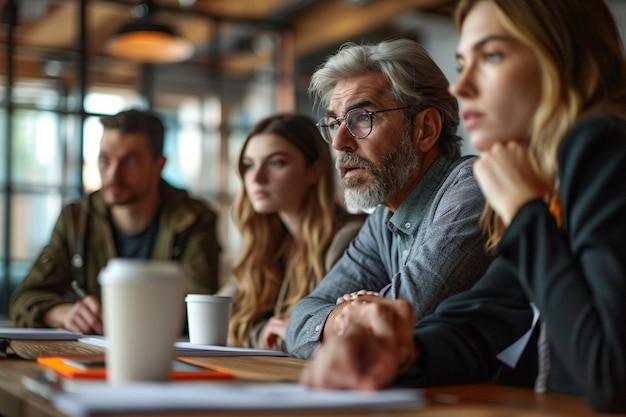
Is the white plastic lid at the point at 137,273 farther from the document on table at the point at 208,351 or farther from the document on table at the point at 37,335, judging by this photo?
the document on table at the point at 37,335

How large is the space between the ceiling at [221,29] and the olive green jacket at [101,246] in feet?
11.6

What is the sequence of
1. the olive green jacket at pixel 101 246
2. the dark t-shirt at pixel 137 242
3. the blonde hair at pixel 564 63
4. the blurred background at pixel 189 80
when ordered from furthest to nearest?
the blurred background at pixel 189 80, the dark t-shirt at pixel 137 242, the olive green jacket at pixel 101 246, the blonde hair at pixel 564 63

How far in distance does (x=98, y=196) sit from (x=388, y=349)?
8.10ft

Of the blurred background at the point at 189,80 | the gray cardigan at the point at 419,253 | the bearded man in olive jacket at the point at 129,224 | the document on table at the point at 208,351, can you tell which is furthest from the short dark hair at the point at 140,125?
the blurred background at the point at 189,80

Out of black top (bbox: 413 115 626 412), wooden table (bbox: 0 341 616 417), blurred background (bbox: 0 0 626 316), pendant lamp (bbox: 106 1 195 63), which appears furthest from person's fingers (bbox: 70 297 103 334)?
blurred background (bbox: 0 0 626 316)

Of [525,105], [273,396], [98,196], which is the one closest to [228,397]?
[273,396]

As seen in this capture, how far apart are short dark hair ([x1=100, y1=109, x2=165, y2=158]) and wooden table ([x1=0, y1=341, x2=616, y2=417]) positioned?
1960mm

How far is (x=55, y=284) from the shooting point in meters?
3.05

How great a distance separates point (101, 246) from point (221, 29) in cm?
486

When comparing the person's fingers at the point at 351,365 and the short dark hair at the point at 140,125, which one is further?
the short dark hair at the point at 140,125

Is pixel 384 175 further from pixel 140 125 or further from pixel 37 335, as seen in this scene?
pixel 140 125

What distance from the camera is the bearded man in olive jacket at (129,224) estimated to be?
3.09 meters

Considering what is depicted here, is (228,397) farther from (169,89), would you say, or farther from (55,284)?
(169,89)

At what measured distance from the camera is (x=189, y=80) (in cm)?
835
